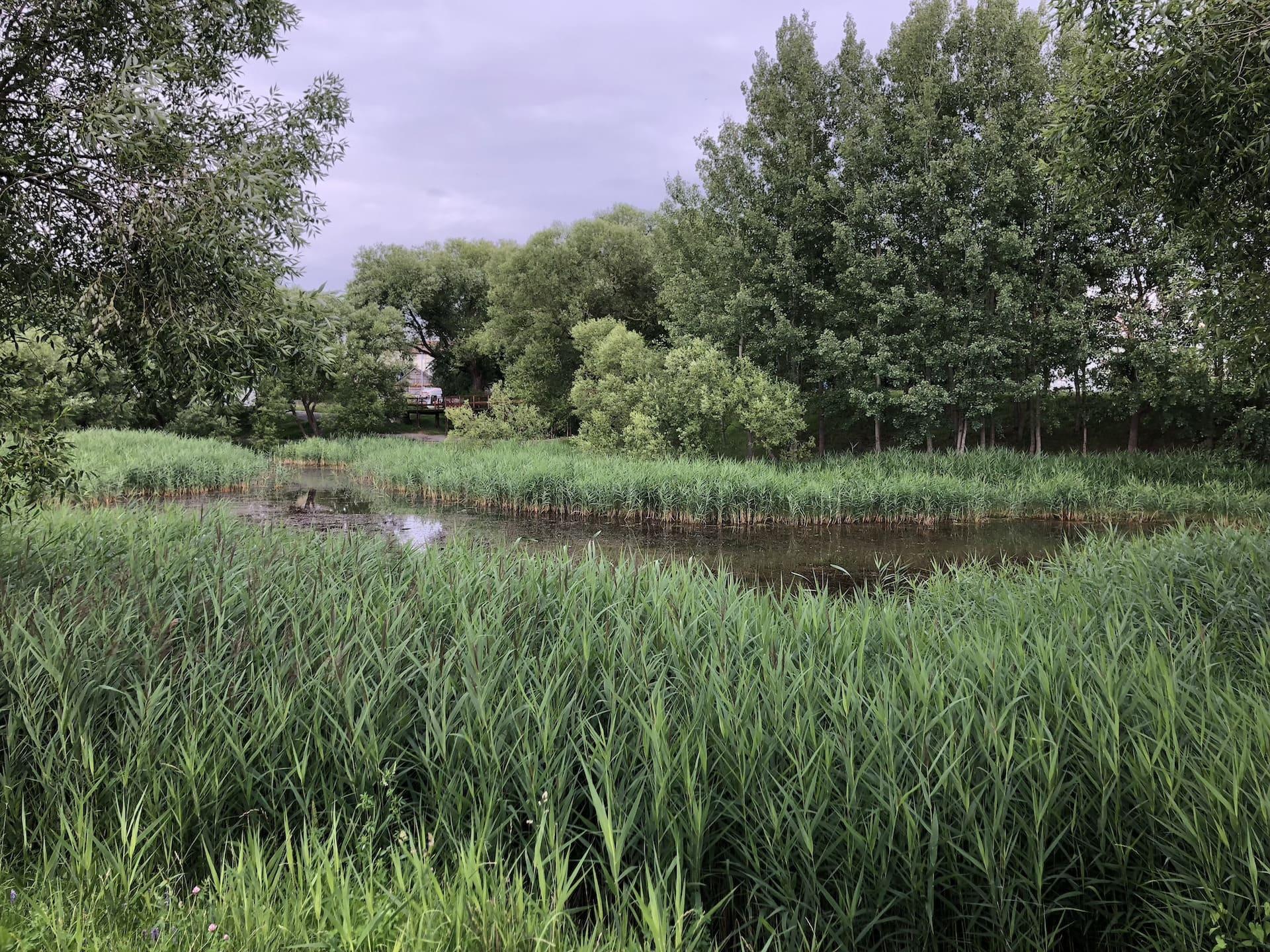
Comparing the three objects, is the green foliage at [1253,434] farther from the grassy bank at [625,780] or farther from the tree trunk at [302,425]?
the tree trunk at [302,425]

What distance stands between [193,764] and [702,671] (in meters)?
2.52

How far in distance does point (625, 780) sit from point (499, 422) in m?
25.6

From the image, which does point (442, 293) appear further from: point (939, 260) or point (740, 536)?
point (740, 536)

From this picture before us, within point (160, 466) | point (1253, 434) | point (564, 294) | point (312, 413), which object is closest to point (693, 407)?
point (1253, 434)

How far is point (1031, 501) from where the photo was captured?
16.2 metres

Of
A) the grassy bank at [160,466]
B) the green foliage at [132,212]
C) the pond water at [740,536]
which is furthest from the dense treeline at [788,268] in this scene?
the pond water at [740,536]

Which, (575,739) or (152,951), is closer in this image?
(152,951)

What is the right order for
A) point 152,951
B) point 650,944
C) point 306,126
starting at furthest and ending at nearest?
point 306,126, point 650,944, point 152,951

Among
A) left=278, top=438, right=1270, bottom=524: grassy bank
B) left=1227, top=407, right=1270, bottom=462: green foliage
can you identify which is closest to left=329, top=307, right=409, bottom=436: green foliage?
left=278, top=438, right=1270, bottom=524: grassy bank

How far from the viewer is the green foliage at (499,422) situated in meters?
27.4

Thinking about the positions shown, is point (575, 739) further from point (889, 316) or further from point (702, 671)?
point (889, 316)

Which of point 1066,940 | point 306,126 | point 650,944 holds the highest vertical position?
point 306,126

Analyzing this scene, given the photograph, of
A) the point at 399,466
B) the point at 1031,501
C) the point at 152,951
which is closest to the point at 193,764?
the point at 152,951

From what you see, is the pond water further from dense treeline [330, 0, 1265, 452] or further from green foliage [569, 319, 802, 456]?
dense treeline [330, 0, 1265, 452]
